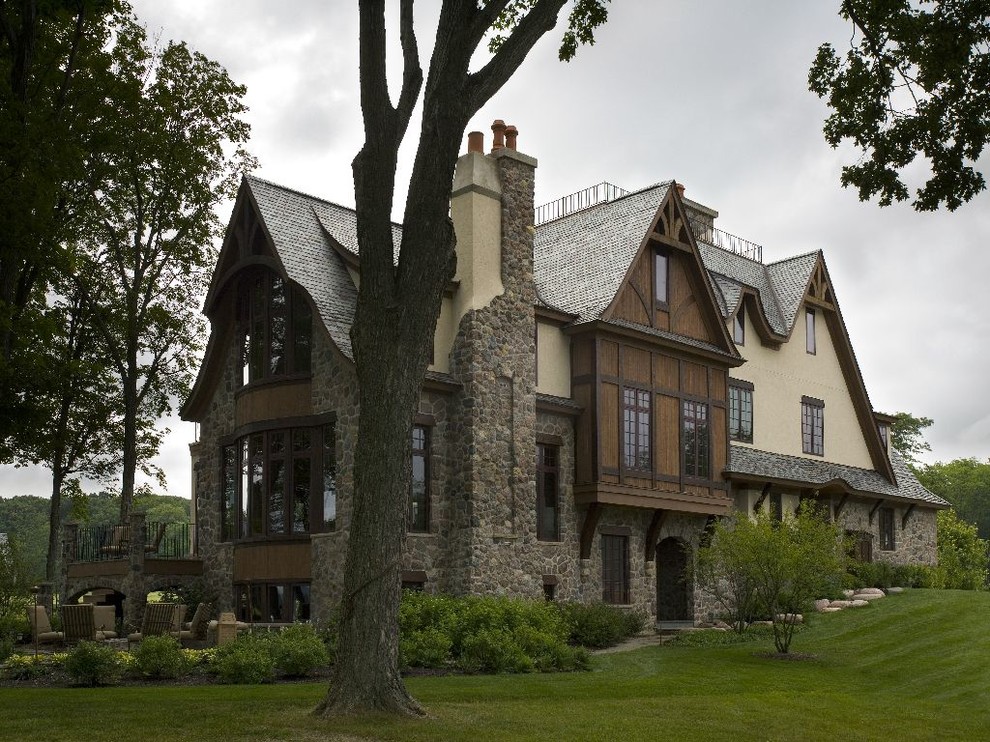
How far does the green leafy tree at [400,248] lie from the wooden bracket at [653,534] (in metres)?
15.3

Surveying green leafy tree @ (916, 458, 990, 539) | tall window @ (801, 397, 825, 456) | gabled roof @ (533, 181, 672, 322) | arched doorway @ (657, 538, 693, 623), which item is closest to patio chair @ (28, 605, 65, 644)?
gabled roof @ (533, 181, 672, 322)

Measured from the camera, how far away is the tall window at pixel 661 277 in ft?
90.8

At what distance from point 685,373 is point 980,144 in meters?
14.8

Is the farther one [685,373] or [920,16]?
[685,373]

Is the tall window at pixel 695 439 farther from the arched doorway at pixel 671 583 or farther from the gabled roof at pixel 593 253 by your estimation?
the gabled roof at pixel 593 253

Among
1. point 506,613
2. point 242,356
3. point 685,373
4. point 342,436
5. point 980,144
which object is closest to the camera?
point 980,144

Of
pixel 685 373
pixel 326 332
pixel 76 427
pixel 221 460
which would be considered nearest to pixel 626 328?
pixel 685 373

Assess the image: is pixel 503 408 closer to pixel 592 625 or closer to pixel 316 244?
pixel 592 625

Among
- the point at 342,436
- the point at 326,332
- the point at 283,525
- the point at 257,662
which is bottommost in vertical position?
the point at 257,662

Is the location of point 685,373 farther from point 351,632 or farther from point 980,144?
point 351,632

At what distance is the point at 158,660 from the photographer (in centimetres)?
1544

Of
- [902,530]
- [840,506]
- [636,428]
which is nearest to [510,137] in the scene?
[636,428]

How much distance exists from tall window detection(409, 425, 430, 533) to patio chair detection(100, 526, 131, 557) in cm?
767

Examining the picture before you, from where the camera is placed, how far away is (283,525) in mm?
22859
